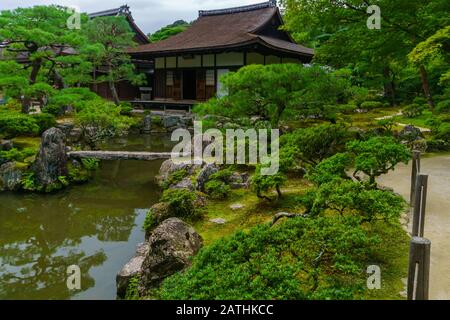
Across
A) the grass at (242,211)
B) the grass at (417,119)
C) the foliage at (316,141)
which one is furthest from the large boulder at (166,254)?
the grass at (417,119)

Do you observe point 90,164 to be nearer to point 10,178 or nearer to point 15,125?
point 10,178

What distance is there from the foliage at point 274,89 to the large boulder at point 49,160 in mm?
4695

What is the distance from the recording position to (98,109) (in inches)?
581

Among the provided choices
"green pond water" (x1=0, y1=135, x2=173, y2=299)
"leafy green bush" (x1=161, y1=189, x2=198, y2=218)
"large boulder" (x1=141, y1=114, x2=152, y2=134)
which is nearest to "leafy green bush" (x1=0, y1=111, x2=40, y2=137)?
"green pond water" (x1=0, y1=135, x2=173, y2=299)

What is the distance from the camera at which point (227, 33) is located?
22.3 meters

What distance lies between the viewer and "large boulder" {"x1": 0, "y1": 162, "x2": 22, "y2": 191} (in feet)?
39.7

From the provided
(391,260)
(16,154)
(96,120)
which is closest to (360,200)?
(391,260)

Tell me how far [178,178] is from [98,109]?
5.50m

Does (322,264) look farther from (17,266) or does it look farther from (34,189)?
(34,189)

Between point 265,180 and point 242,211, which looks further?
point 242,211

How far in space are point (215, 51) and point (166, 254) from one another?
16.4 meters

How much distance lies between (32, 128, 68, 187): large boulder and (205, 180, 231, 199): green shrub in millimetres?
→ 5600

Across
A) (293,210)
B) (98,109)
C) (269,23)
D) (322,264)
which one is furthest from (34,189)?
(269,23)

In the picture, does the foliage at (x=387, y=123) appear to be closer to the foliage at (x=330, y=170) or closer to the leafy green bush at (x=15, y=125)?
the foliage at (x=330, y=170)
